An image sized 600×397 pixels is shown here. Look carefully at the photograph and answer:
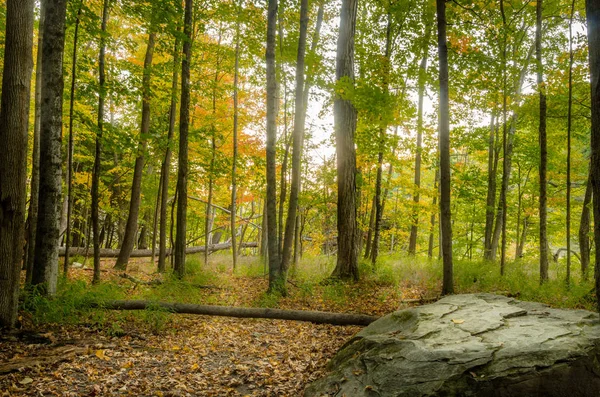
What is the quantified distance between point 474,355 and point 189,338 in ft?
15.4

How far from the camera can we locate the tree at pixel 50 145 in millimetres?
5844

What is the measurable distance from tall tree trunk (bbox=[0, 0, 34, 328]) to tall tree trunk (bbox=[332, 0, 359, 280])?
726 cm

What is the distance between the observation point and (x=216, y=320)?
757 centimetres

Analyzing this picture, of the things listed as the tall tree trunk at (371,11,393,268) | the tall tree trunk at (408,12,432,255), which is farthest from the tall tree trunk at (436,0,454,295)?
the tall tree trunk at (371,11,393,268)

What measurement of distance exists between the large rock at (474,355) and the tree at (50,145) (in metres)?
5.06

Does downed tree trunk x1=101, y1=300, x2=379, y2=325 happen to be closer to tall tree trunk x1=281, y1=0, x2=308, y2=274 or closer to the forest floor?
the forest floor

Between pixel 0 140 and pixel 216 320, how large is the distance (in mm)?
5025

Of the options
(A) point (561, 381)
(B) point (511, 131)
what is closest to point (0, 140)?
(A) point (561, 381)

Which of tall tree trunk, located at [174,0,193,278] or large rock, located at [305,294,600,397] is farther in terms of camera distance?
tall tree trunk, located at [174,0,193,278]

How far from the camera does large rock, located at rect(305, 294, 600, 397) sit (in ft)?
10.6

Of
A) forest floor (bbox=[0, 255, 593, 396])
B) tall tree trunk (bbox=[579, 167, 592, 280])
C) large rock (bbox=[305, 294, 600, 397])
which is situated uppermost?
tall tree trunk (bbox=[579, 167, 592, 280])

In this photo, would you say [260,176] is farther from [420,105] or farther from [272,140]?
[420,105]

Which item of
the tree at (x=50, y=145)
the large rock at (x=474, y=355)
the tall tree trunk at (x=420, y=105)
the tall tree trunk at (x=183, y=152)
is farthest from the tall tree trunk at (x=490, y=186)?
the tree at (x=50, y=145)

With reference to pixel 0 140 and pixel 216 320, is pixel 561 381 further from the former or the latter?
pixel 0 140
